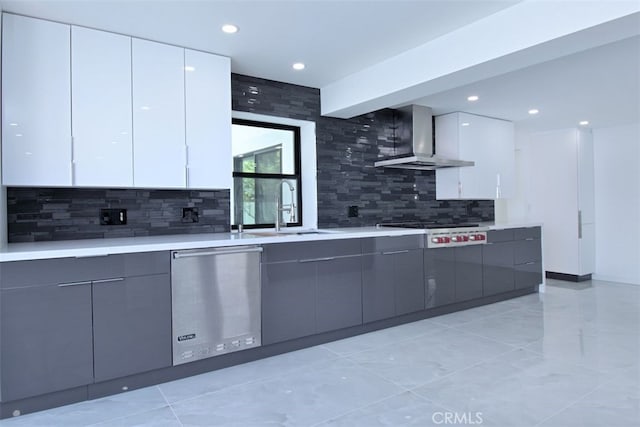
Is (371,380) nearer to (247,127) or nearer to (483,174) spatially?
(247,127)

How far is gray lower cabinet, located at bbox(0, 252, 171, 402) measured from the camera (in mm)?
2150

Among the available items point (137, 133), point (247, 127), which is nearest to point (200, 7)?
point (137, 133)

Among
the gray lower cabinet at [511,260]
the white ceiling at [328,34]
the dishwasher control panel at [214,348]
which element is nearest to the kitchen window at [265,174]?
the white ceiling at [328,34]

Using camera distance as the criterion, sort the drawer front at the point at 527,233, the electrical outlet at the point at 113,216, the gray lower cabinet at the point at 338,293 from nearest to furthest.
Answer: the electrical outlet at the point at 113,216 < the gray lower cabinet at the point at 338,293 < the drawer front at the point at 527,233

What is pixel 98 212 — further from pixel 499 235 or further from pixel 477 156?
pixel 477 156

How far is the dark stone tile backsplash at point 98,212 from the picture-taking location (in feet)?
8.95

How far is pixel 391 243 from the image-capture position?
370cm

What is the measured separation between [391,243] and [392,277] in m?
0.32

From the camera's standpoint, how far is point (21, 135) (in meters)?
2.48

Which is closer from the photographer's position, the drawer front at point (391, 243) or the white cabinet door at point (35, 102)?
the white cabinet door at point (35, 102)

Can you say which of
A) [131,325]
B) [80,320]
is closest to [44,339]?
[80,320]

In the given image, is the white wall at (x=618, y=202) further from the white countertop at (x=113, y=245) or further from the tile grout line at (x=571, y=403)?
the white countertop at (x=113, y=245)

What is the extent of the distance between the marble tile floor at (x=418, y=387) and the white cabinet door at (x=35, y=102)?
1458 mm

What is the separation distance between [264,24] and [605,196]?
599 cm
